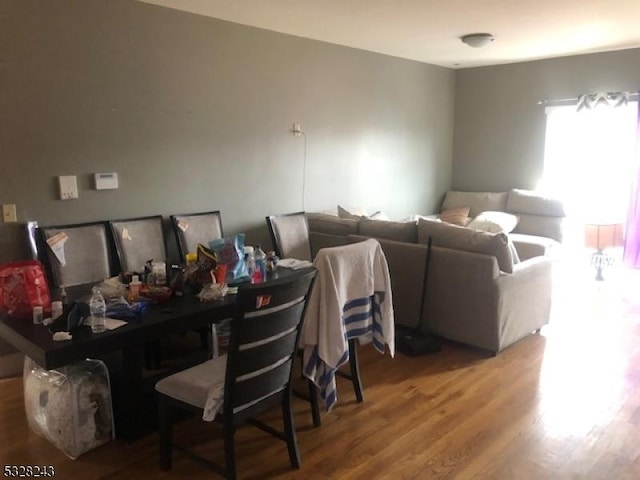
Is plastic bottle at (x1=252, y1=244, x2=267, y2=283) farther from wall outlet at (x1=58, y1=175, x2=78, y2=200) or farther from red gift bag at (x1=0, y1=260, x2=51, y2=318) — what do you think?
wall outlet at (x1=58, y1=175, x2=78, y2=200)

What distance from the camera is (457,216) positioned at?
642 centimetres

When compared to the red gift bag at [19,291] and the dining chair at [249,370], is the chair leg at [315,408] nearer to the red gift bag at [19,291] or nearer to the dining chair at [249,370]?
the dining chair at [249,370]

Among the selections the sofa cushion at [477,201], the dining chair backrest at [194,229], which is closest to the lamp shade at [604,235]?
the sofa cushion at [477,201]

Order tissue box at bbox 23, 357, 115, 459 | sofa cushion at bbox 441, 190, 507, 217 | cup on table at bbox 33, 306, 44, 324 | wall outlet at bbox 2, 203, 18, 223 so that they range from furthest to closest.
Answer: sofa cushion at bbox 441, 190, 507, 217 → wall outlet at bbox 2, 203, 18, 223 → tissue box at bbox 23, 357, 115, 459 → cup on table at bbox 33, 306, 44, 324

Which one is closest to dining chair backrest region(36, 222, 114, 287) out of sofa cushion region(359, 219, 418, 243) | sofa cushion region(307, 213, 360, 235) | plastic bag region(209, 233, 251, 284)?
plastic bag region(209, 233, 251, 284)

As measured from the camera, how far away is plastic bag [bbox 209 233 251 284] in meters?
2.88

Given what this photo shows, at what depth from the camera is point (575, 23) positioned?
4.40 meters

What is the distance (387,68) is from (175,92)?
2.71 meters

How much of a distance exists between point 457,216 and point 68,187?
442 centimetres

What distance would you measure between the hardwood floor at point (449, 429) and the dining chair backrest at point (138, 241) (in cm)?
103

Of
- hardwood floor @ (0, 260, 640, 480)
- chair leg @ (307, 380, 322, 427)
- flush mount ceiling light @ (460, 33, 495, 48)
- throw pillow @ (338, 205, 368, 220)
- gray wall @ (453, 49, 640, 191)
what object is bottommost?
hardwood floor @ (0, 260, 640, 480)

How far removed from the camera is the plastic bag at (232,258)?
2877 mm

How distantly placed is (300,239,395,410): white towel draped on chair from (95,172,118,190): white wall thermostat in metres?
1.95

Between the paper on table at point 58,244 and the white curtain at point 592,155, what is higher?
the white curtain at point 592,155
